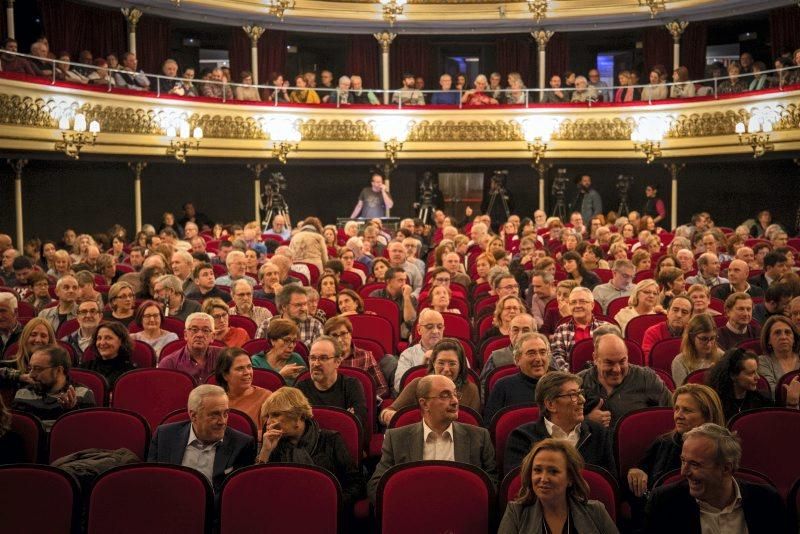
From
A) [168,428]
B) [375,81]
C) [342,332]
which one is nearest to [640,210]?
[375,81]

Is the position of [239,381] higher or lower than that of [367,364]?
higher

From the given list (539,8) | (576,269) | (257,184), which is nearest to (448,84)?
(539,8)

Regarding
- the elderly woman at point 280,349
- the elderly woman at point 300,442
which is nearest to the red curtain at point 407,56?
the elderly woman at point 280,349

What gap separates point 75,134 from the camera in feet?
57.0

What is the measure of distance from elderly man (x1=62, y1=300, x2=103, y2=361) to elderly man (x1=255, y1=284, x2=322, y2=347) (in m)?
1.34

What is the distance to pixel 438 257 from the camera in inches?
458

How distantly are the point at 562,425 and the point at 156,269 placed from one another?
18.3ft

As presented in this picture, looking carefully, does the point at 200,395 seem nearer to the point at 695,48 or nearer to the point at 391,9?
the point at 391,9

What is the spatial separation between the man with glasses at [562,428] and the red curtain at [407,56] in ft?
70.8

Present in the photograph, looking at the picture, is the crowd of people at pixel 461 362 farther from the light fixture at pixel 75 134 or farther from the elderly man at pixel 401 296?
the light fixture at pixel 75 134

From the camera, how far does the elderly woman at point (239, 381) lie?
5.87 meters

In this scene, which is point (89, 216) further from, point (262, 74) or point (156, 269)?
point (156, 269)

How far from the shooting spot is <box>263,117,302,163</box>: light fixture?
2205cm

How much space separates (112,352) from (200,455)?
6.38 ft
